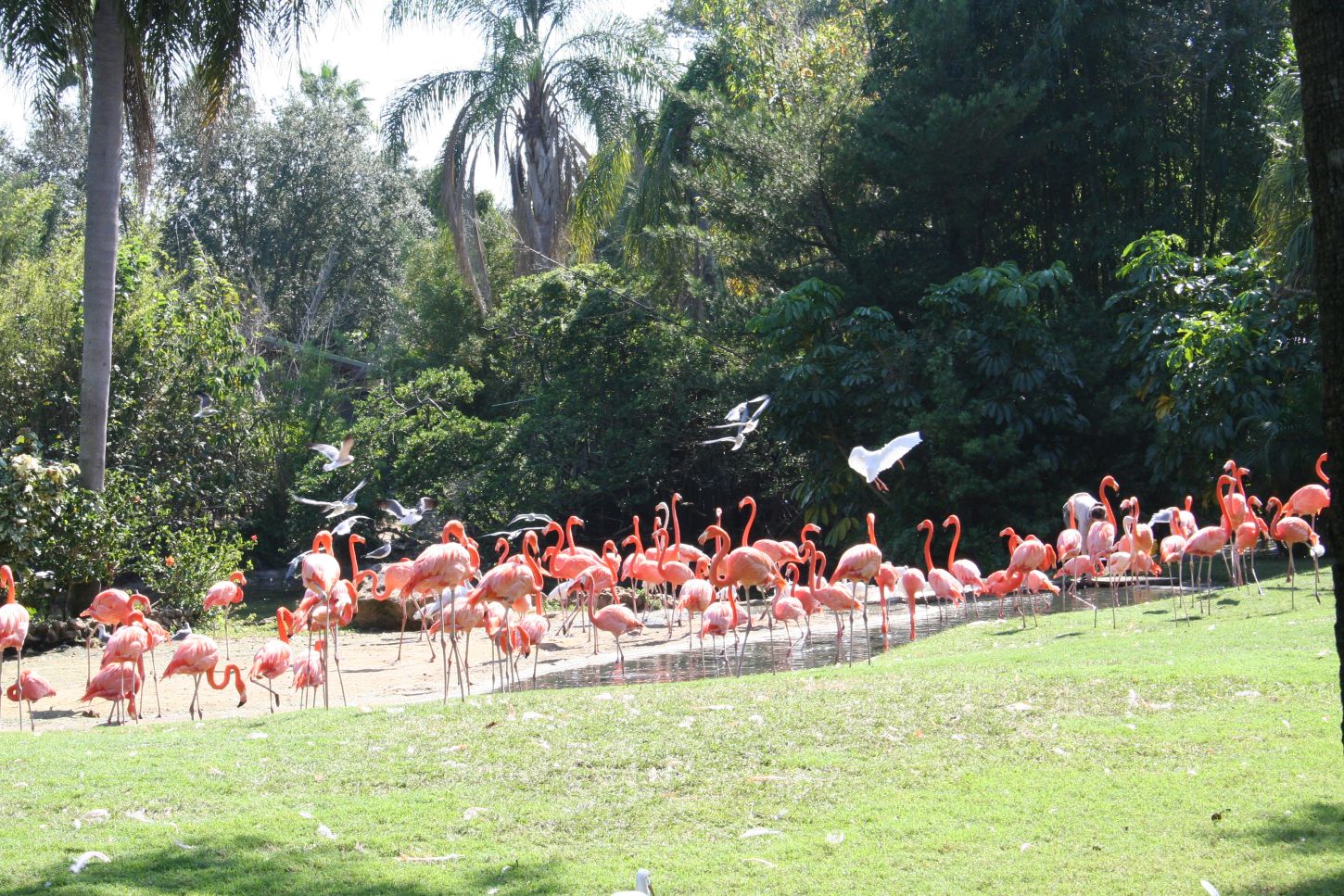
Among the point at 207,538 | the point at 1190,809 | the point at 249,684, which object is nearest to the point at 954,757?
the point at 1190,809

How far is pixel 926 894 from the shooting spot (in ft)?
12.7

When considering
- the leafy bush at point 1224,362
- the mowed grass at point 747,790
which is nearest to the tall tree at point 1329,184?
the mowed grass at point 747,790

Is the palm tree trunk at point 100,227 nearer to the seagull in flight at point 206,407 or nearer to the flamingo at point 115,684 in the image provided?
the seagull in flight at point 206,407

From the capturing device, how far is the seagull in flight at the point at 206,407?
1647cm

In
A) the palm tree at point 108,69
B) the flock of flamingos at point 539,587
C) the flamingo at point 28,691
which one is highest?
the palm tree at point 108,69

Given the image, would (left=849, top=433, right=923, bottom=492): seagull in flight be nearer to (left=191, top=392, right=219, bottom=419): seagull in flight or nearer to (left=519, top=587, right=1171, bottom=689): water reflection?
(left=519, top=587, right=1171, bottom=689): water reflection

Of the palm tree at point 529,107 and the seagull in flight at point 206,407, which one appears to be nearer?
the seagull in flight at point 206,407

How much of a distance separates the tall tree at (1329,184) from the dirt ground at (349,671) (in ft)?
19.2

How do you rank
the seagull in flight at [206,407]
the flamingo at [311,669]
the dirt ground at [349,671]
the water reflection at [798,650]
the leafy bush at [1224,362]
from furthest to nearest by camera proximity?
the seagull in flight at [206,407] < the leafy bush at [1224,362] < the water reflection at [798,650] < the dirt ground at [349,671] < the flamingo at [311,669]

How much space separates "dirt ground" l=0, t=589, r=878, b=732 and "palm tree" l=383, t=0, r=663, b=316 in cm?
1170

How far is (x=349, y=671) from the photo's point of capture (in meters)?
11.2

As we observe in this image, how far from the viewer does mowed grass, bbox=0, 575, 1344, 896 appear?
4.09 metres

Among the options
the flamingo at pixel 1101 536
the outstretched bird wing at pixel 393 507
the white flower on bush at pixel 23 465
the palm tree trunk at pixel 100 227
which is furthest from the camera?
the outstretched bird wing at pixel 393 507

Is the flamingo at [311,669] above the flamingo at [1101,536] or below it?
below
